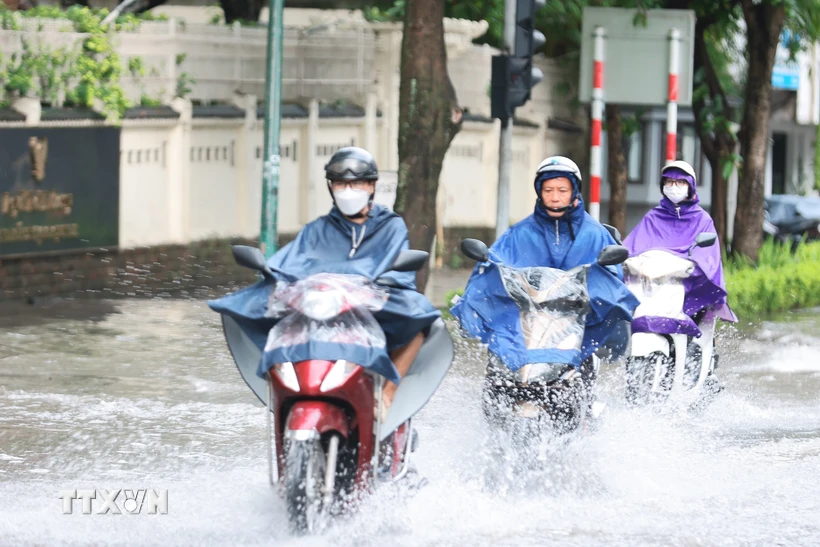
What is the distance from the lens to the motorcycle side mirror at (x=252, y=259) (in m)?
6.29

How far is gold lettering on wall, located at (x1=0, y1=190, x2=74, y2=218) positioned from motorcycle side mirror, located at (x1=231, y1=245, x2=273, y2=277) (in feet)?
27.2

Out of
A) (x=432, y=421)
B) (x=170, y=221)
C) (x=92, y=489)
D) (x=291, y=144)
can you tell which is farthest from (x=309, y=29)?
(x=92, y=489)

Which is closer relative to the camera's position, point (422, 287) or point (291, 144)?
point (422, 287)

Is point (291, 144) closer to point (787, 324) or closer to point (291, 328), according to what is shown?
point (787, 324)

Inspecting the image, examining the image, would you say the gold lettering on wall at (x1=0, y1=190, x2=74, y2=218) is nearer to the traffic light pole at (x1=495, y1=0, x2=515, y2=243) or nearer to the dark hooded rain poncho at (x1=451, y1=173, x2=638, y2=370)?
the traffic light pole at (x1=495, y1=0, x2=515, y2=243)

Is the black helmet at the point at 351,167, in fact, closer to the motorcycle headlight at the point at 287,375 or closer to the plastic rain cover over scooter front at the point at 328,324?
the plastic rain cover over scooter front at the point at 328,324

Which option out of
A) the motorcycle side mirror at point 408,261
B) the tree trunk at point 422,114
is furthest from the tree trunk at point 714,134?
the motorcycle side mirror at point 408,261

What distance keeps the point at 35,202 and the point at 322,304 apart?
9.14 metres

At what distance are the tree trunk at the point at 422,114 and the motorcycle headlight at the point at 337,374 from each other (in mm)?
8020

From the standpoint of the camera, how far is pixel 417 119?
13.9 m

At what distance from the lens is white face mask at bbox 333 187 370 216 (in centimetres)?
655

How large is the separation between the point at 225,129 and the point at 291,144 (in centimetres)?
127

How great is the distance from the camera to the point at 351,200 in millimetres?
6551

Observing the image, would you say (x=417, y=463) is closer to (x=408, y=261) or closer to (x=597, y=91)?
(x=408, y=261)
